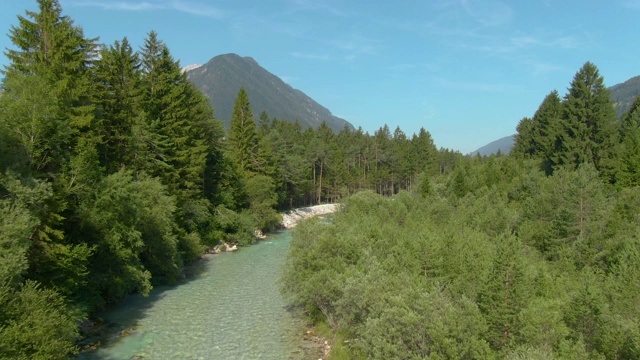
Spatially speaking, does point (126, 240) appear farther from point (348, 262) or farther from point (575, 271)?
point (575, 271)

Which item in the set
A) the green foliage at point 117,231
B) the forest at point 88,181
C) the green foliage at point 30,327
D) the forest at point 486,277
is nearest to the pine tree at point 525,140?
the forest at point 486,277

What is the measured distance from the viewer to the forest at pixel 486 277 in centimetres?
1081

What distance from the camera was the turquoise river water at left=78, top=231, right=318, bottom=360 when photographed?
17.9 m

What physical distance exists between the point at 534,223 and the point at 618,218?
5.42m

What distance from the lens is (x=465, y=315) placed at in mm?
11500

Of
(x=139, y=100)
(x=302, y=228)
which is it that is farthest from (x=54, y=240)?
(x=139, y=100)

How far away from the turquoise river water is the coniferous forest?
157 centimetres

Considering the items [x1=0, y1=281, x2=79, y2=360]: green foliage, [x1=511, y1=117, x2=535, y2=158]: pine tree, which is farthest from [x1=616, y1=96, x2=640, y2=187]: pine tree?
[x1=0, y1=281, x2=79, y2=360]: green foliage

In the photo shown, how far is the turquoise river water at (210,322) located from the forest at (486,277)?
225 cm

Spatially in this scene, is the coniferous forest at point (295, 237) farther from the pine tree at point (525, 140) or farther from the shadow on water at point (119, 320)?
the pine tree at point (525, 140)

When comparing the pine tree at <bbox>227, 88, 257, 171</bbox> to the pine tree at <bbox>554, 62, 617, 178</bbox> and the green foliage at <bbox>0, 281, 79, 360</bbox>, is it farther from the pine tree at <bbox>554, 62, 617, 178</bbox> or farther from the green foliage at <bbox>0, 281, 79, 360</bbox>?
the green foliage at <bbox>0, 281, 79, 360</bbox>

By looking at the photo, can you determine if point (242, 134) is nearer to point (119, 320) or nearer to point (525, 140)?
point (119, 320)

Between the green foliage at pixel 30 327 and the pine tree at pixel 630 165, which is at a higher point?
the pine tree at pixel 630 165

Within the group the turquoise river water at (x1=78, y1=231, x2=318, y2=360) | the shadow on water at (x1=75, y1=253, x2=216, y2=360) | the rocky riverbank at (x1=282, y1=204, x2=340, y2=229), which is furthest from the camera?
the rocky riverbank at (x1=282, y1=204, x2=340, y2=229)
